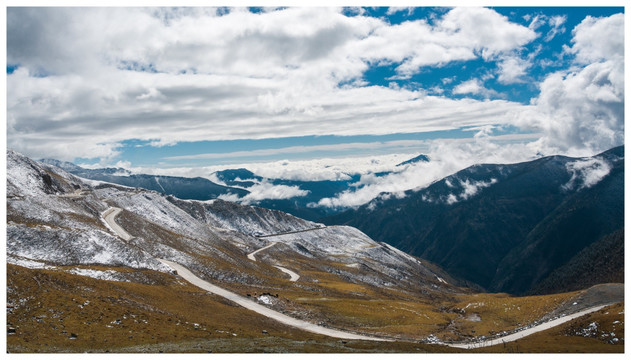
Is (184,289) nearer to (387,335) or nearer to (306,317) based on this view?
(306,317)

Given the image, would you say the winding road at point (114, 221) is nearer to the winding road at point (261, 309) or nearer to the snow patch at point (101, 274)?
the winding road at point (261, 309)

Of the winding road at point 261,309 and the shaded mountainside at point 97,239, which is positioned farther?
the shaded mountainside at point 97,239

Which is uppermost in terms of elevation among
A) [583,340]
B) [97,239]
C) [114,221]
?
[583,340]

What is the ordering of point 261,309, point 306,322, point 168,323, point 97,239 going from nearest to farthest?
1. point 168,323
2. point 306,322
3. point 261,309
4. point 97,239

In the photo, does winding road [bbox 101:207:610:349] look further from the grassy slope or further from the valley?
the grassy slope

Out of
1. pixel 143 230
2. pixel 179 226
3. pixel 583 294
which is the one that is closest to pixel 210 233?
pixel 179 226

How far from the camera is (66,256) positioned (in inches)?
3351

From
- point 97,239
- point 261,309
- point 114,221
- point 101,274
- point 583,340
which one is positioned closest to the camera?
point 583,340

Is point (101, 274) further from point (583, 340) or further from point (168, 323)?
point (583, 340)

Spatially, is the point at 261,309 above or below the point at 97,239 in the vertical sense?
below

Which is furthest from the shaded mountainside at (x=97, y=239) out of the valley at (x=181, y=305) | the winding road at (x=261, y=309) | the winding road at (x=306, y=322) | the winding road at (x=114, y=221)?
the winding road at (x=306, y=322)

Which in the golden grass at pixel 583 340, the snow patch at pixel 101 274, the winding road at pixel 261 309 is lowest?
the winding road at pixel 261 309

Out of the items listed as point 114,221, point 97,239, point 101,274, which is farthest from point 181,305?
point 114,221

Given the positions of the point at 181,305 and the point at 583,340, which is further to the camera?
the point at 181,305
